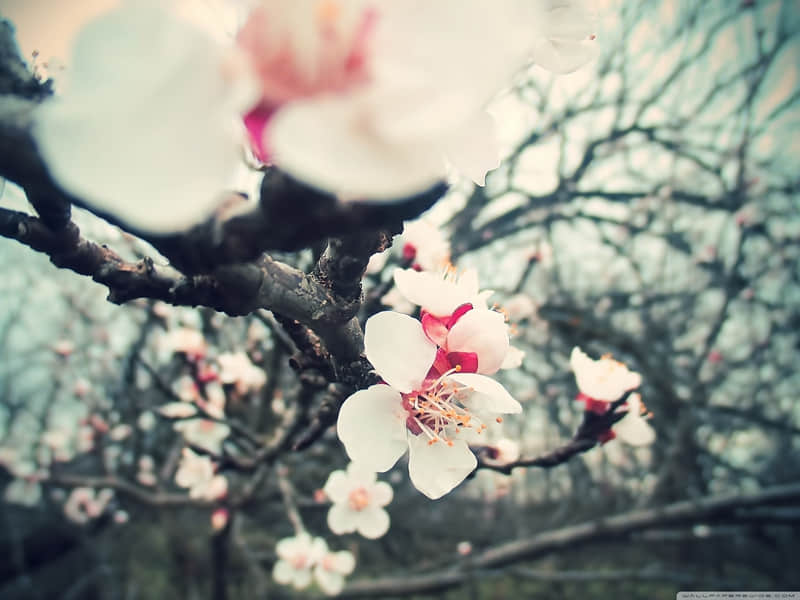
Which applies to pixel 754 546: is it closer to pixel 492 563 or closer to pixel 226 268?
pixel 492 563

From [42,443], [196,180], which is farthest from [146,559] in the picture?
[196,180]

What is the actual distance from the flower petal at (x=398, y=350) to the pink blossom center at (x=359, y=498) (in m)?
0.92

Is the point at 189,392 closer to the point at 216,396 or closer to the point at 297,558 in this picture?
the point at 216,396

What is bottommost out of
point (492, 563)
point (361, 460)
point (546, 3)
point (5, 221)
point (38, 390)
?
point (492, 563)

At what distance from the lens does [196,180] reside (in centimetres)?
24

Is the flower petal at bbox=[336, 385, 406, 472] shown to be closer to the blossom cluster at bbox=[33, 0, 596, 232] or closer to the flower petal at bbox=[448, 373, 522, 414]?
the flower petal at bbox=[448, 373, 522, 414]

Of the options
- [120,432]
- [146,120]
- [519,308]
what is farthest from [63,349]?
[146,120]

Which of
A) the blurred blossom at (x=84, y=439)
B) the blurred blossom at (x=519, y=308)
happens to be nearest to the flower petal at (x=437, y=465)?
the blurred blossom at (x=519, y=308)

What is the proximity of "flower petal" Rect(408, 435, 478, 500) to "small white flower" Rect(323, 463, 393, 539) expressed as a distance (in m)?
0.78

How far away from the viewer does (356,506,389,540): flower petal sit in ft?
4.17

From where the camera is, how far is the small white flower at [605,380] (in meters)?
0.83

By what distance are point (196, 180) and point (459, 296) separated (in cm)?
41

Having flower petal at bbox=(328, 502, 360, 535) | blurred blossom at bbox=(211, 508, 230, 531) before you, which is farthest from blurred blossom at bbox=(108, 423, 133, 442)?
flower petal at bbox=(328, 502, 360, 535)

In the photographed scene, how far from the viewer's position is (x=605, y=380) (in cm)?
85
